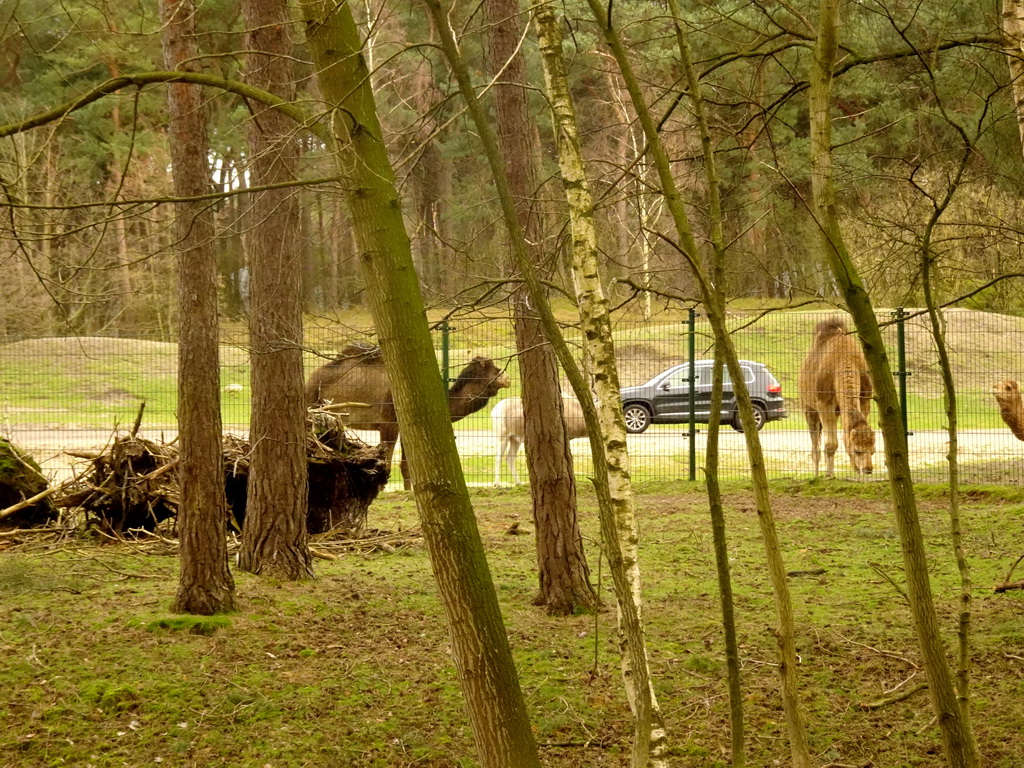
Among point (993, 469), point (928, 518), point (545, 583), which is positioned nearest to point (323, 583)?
point (545, 583)

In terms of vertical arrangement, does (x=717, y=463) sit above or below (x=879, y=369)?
below

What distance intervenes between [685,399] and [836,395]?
19.0 ft

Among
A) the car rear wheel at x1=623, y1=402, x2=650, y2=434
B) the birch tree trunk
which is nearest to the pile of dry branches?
the birch tree trunk

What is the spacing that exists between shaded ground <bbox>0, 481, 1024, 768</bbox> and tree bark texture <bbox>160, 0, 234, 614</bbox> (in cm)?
34

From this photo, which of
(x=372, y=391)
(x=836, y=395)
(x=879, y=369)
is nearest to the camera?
(x=879, y=369)

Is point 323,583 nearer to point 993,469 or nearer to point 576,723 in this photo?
point 576,723

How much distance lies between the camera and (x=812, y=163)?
3252mm

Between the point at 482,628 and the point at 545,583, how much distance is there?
291 cm

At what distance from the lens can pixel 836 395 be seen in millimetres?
13602

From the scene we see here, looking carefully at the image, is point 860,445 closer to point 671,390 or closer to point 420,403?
point 671,390

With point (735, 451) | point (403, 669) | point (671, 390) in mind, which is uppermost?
point (671, 390)

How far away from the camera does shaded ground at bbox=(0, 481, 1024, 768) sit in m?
4.67

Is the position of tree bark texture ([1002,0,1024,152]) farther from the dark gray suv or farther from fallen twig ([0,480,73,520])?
the dark gray suv

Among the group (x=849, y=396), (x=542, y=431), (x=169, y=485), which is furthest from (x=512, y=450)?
(x=542, y=431)
